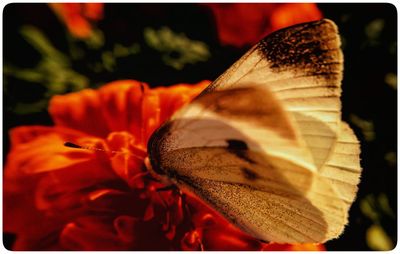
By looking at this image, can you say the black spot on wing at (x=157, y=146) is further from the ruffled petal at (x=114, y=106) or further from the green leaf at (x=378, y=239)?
the green leaf at (x=378, y=239)

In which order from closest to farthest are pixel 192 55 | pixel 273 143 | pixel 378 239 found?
pixel 273 143 < pixel 378 239 < pixel 192 55

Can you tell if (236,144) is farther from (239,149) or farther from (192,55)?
(192,55)

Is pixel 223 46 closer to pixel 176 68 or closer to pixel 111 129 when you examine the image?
pixel 176 68

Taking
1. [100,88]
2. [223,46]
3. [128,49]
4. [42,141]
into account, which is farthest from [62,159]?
[223,46]

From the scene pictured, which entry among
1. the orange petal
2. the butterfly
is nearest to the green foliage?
the orange petal

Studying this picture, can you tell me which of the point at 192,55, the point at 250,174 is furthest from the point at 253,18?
the point at 250,174

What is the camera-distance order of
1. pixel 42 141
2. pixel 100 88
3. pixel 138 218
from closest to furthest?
pixel 138 218 → pixel 42 141 → pixel 100 88
